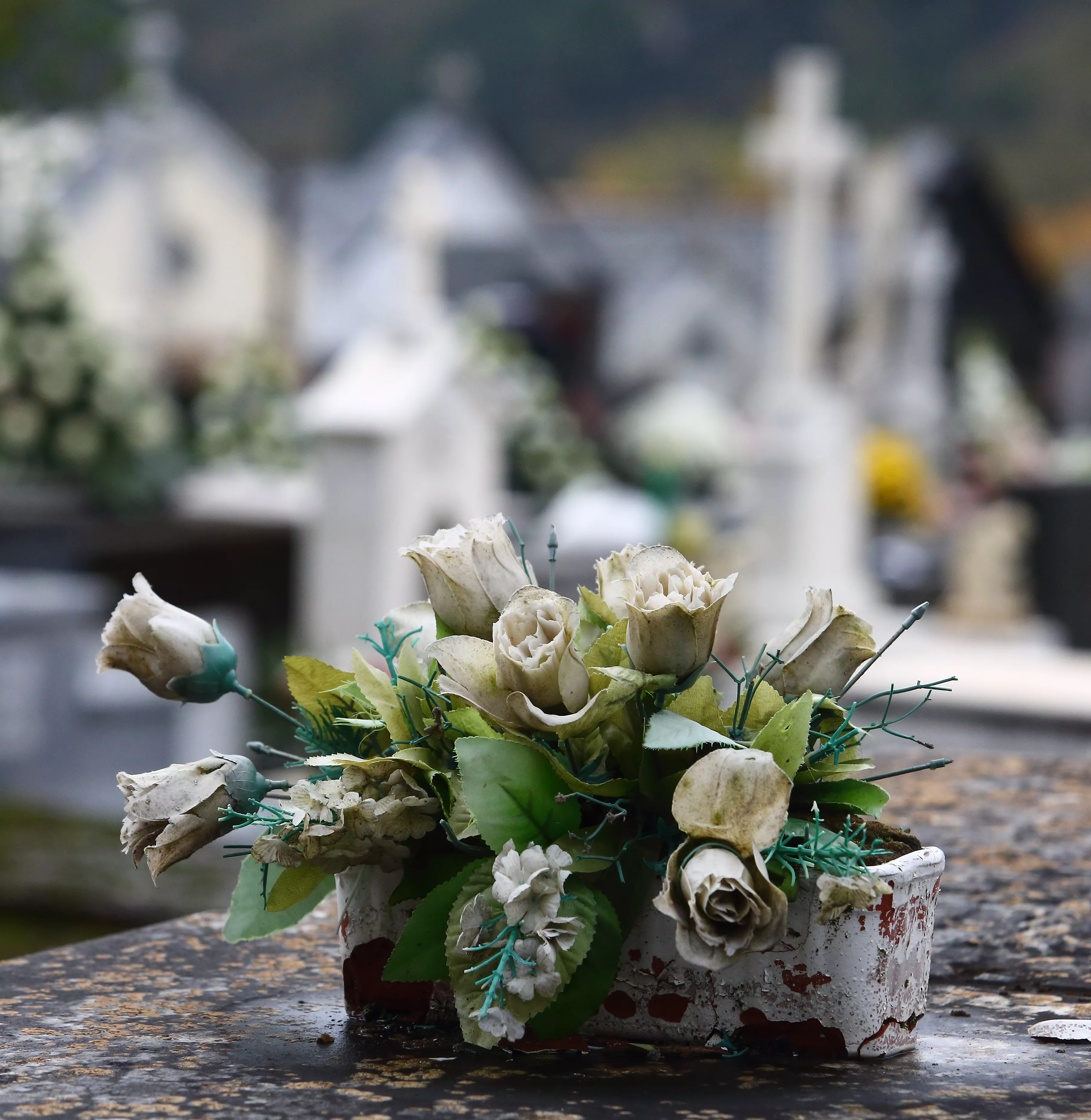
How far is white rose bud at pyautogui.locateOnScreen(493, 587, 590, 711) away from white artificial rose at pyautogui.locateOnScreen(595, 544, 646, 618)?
0.07 metres

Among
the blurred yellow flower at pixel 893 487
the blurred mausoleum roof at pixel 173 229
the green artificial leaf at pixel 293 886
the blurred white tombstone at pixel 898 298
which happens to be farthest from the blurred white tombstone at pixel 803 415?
the blurred white tombstone at pixel 898 298

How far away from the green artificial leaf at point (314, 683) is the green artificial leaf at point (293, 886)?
0.14m

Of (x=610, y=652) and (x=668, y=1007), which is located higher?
(x=610, y=652)

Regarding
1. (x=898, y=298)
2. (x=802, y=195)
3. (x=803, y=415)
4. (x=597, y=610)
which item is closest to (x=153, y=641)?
(x=597, y=610)

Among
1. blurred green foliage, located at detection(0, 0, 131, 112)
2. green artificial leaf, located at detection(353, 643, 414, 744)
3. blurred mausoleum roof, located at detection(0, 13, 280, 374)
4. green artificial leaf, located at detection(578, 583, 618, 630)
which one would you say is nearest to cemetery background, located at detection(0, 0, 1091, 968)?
blurred green foliage, located at detection(0, 0, 131, 112)

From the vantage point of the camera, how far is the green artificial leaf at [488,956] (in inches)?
47.6

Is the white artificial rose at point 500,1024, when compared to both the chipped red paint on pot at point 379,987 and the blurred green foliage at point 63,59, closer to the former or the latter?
the chipped red paint on pot at point 379,987

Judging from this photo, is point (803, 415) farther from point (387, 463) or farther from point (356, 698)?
point (356, 698)

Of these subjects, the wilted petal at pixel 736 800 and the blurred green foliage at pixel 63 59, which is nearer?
the wilted petal at pixel 736 800

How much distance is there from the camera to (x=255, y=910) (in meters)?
1.41

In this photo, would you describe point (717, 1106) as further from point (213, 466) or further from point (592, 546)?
point (213, 466)

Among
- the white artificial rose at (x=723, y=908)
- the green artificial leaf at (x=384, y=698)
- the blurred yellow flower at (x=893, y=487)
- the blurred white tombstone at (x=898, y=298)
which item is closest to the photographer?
the white artificial rose at (x=723, y=908)

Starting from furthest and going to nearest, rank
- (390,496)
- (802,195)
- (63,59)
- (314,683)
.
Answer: (802,195)
(63,59)
(390,496)
(314,683)

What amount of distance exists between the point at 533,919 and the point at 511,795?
90 mm
